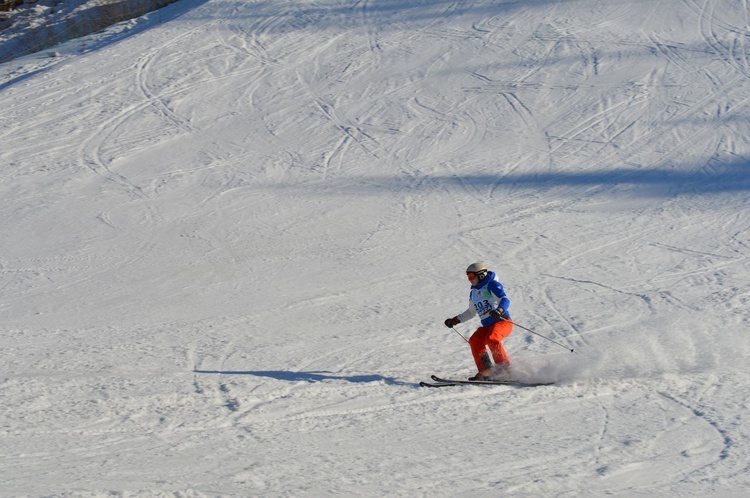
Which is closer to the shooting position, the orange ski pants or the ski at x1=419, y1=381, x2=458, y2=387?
the ski at x1=419, y1=381, x2=458, y2=387

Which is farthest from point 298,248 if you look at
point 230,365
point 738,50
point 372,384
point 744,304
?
point 738,50

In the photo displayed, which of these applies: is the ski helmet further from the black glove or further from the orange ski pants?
the orange ski pants

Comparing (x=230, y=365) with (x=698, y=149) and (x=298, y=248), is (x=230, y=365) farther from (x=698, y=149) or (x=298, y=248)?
(x=698, y=149)

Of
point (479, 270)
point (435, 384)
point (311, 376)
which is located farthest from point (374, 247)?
point (435, 384)

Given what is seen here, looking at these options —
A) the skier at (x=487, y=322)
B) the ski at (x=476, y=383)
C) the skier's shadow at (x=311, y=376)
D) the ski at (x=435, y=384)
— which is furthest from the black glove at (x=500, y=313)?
the skier's shadow at (x=311, y=376)

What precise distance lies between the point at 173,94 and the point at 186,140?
207 cm

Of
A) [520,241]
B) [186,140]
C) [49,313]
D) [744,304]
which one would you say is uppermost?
[186,140]

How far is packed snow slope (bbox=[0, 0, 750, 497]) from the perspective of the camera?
20.5 ft

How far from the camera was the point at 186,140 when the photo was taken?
51.4ft

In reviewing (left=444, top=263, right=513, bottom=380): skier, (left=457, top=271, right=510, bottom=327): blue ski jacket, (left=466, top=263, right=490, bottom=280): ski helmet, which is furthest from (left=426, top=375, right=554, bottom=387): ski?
(left=466, top=263, right=490, bottom=280): ski helmet

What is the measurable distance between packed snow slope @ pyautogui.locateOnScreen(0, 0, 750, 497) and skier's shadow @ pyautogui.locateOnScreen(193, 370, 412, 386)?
4 centimetres

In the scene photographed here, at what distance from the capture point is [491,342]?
7914 millimetres

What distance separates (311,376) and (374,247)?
4224mm

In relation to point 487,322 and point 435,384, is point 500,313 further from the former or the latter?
point 435,384
